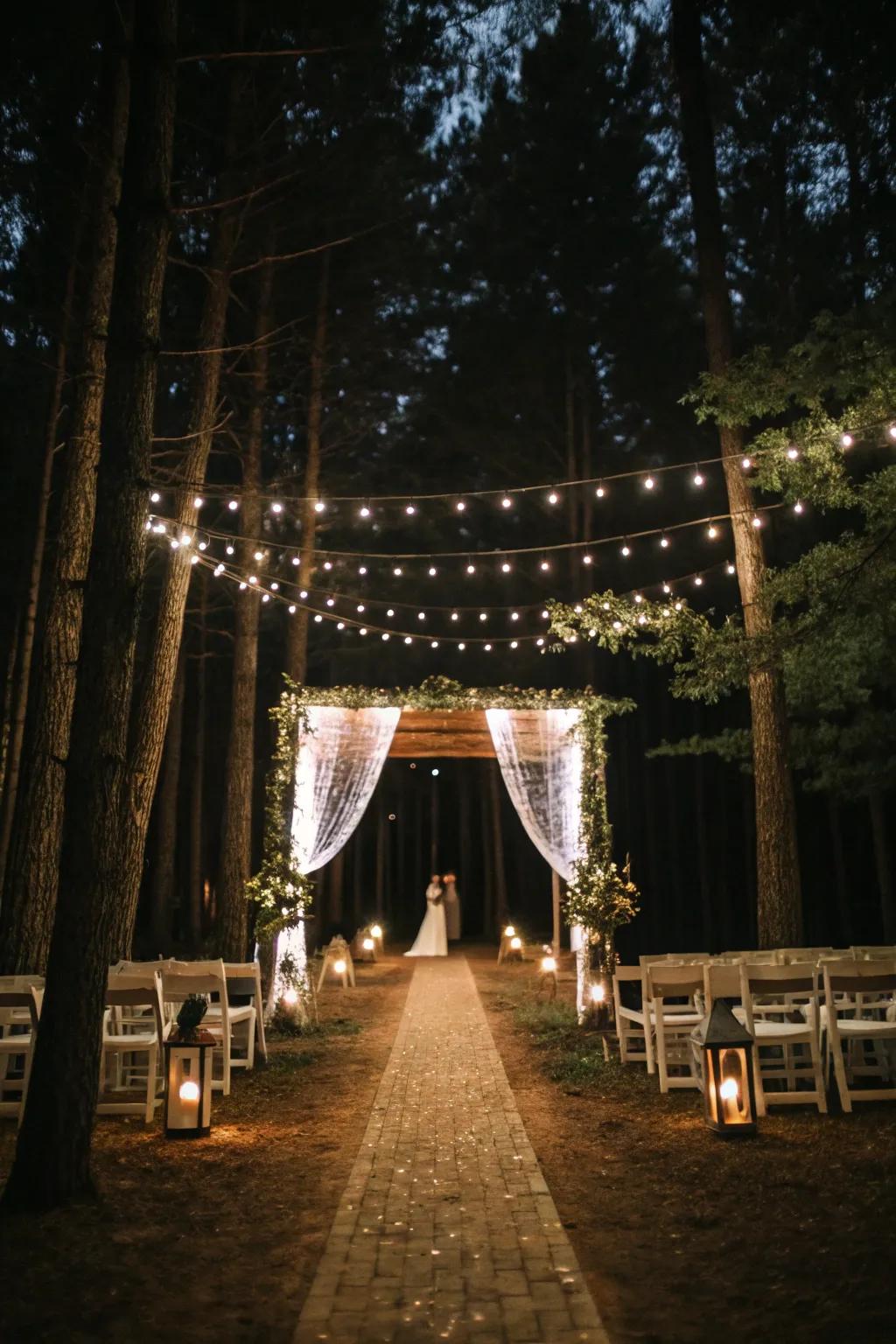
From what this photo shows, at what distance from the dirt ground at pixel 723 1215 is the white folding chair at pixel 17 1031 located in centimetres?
281

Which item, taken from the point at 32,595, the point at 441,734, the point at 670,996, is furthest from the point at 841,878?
the point at 32,595

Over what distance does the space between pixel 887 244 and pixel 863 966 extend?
24.6ft

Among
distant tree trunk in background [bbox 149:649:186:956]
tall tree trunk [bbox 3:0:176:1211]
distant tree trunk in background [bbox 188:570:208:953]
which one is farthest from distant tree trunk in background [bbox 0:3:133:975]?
distant tree trunk in background [bbox 149:649:186:956]

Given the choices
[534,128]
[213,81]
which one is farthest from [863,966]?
[534,128]

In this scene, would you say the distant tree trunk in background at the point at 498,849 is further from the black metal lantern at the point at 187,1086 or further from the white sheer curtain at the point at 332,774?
the black metal lantern at the point at 187,1086

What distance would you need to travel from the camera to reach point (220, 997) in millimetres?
6836

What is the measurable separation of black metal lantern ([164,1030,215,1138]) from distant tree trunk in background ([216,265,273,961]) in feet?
14.0

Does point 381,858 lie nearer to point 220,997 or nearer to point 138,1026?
point 138,1026

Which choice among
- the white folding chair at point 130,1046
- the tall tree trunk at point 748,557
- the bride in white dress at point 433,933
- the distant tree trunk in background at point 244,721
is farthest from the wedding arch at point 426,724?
the bride in white dress at point 433,933

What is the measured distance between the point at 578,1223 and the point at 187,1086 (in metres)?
2.41

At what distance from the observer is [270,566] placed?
1492cm

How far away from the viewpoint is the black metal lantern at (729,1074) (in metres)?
5.19

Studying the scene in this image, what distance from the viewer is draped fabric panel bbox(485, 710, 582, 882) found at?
34.4ft

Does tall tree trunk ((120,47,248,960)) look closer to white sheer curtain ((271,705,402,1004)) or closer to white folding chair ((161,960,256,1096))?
white folding chair ((161,960,256,1096))
